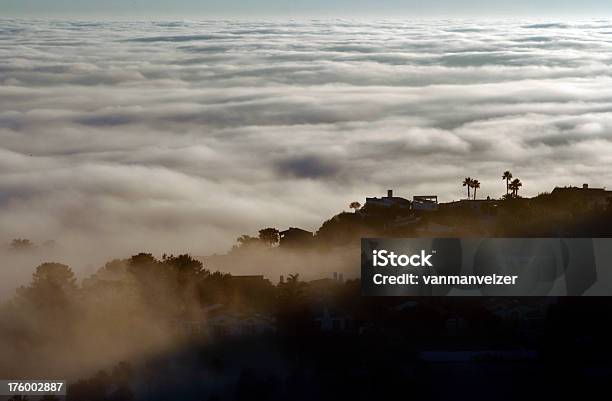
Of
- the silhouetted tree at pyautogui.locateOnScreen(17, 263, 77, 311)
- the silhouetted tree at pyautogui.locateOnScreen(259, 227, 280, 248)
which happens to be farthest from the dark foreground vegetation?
the silhouetted tree at pyautogui.locateOnScreen(259, 227, 280, 248)

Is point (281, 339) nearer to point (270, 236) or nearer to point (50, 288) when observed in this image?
point (50, 288)

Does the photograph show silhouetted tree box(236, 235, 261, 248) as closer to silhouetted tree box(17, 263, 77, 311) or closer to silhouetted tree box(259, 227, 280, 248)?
silhouetted tree box(259, 227, 280, 248)

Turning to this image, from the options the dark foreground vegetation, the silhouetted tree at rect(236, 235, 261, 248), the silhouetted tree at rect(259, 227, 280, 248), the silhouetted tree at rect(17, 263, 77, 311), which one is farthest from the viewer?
the silhouetted tree at rect(259, 227, 280, 248)

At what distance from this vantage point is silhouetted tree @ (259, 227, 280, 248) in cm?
4772

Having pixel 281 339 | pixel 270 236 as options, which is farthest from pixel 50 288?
pixel 270 236

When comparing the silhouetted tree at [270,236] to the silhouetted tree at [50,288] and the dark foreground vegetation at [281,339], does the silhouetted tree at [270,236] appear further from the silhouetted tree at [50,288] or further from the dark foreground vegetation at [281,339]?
the silhouetted tree at [50,288]

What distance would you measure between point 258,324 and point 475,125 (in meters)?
74.0

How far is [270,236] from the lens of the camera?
157 feet

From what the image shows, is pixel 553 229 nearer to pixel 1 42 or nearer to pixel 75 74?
pixel 75 74

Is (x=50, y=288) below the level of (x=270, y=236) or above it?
below

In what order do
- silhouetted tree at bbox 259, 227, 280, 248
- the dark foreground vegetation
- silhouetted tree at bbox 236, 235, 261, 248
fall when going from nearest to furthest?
the dark foreground vegetation
silhouetted tree at bbox 236, 235, 261, 248
silhouetted tree at bbox 259, 227, 280, 248

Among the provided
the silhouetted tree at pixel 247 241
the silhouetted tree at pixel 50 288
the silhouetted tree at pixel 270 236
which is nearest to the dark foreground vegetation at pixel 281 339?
the silhouetted tree at pixel 50 288

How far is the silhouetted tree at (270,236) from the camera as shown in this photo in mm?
47719

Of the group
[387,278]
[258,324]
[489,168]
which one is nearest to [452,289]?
[387,278]
